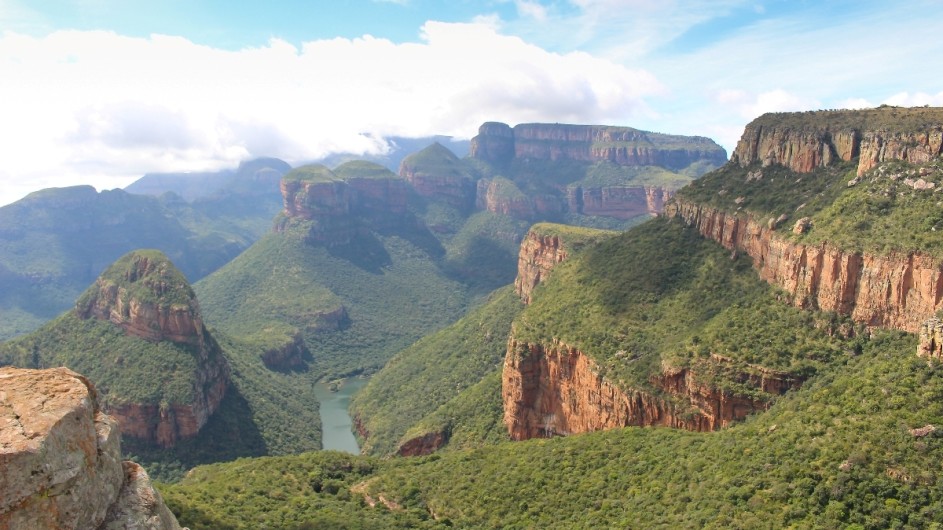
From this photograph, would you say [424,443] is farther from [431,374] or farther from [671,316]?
[671,316]

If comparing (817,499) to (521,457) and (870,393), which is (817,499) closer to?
(870,393)

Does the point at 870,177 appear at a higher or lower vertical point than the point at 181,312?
higher

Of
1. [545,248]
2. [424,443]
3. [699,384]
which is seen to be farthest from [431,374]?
[699,384]

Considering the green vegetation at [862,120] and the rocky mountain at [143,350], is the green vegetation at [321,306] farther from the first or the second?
the green vegetation at [862,120]

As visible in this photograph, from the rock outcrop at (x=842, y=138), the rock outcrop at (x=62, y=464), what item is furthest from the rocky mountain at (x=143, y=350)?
the rock outcrop at (x=842, y=138)

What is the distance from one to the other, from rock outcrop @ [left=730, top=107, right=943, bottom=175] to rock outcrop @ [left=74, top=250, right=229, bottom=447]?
8650 centimetres

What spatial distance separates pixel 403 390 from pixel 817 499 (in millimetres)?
83552

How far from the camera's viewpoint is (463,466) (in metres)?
62.5

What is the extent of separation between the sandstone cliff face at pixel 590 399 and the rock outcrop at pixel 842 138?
25096mm

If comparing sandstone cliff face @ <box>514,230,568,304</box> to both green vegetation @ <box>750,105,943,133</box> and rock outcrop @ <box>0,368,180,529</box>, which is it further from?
rock outcrop @ <box>0,368,180,529</box>

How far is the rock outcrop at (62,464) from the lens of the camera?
18.5 meters

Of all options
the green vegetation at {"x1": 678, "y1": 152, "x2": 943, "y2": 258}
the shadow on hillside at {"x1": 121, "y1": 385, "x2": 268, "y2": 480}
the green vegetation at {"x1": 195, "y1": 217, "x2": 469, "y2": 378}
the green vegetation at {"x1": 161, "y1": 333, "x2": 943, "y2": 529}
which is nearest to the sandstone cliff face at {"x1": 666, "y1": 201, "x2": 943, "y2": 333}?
the green vegetation at {"x1": 678, "y1": 152, "x2": 943, "y2": 258}

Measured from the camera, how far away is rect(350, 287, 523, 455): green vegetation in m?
102

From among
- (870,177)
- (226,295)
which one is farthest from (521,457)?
(226,295)
